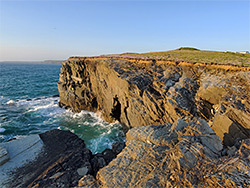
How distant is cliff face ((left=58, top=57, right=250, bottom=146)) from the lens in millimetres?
13680

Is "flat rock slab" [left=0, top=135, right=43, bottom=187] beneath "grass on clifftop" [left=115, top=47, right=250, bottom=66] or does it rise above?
beneath

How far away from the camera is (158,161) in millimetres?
9555

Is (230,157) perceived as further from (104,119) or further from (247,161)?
(104,119)

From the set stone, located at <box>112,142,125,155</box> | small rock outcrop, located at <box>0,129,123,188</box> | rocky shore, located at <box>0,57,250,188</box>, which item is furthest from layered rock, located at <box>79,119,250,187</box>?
stone, located at <box>112,142,125,155</box>

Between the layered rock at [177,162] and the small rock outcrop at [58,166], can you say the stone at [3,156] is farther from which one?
the layered rock at [177,162]

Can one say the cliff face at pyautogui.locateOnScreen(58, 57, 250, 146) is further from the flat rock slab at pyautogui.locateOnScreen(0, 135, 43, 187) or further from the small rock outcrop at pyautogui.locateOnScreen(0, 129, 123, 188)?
the flat rock slab at pyautogui.locateOnScreen(0, 135, 43, 187)

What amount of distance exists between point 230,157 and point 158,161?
4746mm

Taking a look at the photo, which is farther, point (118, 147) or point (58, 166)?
point (118, 147)

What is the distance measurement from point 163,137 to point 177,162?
2615 mm

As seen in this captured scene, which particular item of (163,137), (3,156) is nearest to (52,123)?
(3,156)

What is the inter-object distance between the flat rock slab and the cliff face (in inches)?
583

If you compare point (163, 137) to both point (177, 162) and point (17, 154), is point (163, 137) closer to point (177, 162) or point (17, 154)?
point (177, 162)

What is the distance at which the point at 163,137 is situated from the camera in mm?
11312

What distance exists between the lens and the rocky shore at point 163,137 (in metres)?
8.51
